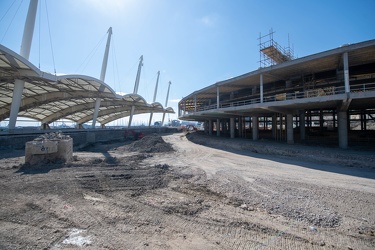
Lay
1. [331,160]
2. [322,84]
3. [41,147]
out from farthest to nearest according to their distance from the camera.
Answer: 1. [322,84]
2. [331,160]
3. [41,147]

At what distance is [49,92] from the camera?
1297 inches

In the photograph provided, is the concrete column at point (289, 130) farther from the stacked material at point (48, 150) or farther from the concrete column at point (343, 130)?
the stacked material at point (48, 150)

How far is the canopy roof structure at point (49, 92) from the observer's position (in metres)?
20.7

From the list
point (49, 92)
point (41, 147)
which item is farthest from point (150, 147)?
point (49, 92)

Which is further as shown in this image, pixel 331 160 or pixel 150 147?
pixel 150 147

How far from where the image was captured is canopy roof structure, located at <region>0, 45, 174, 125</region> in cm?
2066

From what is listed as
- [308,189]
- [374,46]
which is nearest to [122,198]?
[308,189]

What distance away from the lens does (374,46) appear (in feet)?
45.6

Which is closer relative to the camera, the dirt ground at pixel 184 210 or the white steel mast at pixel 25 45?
the dirt ground at pixel 184 210

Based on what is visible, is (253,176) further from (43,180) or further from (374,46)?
(374,46)

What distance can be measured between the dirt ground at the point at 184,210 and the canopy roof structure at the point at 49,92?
17.5m

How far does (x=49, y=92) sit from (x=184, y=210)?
38795mm

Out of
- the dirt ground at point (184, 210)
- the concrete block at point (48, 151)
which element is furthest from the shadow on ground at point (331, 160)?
the concrete block at point (48, 151)

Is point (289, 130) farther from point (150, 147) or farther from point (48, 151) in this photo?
point (48, 151)
